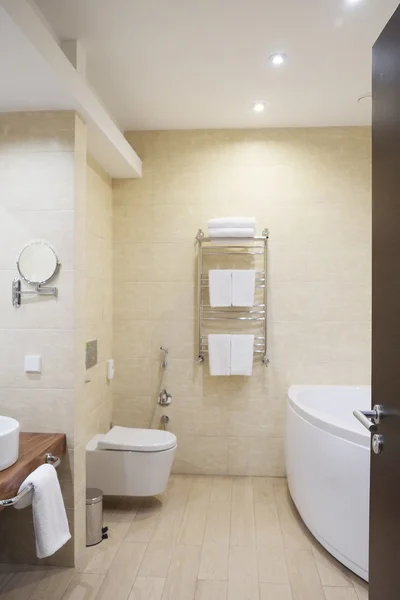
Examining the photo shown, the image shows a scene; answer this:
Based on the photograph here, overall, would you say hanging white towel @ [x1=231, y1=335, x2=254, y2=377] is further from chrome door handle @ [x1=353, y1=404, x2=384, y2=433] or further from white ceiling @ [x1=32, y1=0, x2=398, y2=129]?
chrome door handle @ [x1=353, y1=404, x2=384, y2=433]

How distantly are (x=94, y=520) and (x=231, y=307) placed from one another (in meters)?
1.72

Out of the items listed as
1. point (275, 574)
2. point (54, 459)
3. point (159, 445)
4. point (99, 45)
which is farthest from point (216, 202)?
point (275, 574)

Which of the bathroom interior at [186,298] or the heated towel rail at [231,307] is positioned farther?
the heated towel rail at [231,307]

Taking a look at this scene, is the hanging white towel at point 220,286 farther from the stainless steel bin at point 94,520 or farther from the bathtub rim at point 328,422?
the stainless steel bin at point 94,520

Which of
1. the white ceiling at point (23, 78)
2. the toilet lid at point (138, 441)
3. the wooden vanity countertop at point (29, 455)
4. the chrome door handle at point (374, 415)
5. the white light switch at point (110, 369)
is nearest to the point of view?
the chrome door handle at point (374, 415)

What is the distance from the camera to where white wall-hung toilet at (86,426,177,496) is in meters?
2.89

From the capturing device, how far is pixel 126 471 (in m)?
2.91

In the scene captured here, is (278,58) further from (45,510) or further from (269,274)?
(45,510)

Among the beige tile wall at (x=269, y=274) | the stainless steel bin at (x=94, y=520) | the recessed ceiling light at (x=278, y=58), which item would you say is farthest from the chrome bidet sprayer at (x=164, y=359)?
the recessed ceiling light at (x=278, y=58)

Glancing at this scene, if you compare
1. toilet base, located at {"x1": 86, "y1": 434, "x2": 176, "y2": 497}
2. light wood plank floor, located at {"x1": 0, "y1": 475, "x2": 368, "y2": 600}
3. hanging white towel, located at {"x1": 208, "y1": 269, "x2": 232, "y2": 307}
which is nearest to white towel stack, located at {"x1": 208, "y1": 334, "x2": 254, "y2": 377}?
hanging white towel, located at {"x1": 208, "y1": 269, "x2": 232, "y2": 307}

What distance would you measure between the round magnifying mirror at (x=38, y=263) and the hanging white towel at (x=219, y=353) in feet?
4.68

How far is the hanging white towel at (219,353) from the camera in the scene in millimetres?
3422

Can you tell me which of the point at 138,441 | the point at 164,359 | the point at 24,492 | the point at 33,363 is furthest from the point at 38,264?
the point at 164,359

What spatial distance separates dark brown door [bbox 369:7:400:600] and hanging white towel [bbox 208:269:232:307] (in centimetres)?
195
